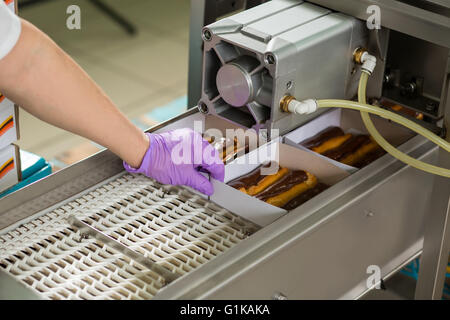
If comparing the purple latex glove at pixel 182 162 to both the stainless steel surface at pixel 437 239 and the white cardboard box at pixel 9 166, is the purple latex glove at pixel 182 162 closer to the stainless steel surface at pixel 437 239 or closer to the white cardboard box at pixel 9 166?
the white cardboard box at pixel 9 166

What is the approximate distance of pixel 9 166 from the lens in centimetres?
185

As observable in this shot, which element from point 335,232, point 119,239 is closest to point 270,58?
point 335,232

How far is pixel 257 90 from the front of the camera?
67.2 inches

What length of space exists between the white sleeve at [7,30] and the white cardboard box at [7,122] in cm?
37

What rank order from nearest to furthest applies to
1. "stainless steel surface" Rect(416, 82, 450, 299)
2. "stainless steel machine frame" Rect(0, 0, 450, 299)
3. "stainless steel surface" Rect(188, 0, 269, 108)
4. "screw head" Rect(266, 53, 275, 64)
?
"stainless steel machine frame" Rect(0, 0, 450, 299)
"screw head" Rect(266, 53, 275, 64)
"stainless steel surface" Rect(416, 82, 450, 299)
"stainless steel surface" Rect(188, 0, 269, 108)

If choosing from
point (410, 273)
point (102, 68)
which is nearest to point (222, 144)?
point (410, 273)

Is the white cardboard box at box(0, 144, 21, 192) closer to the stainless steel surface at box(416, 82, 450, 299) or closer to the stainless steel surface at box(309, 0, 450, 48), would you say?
the stainless steel surface at box(309, 0, 450, 48)

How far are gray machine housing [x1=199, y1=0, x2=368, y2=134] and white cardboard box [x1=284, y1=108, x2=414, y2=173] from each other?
0.06 meters

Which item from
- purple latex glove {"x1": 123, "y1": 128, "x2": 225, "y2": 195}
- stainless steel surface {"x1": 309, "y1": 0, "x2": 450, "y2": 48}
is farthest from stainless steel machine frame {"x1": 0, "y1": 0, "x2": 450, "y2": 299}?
purple latex glove {"x1": 123, "y1": 128, "x2": 225, "y2": 195}

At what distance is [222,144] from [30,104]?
528 millimetres

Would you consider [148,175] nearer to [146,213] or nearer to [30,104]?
[146,213]

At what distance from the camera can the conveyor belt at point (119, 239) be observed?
141 centimetres

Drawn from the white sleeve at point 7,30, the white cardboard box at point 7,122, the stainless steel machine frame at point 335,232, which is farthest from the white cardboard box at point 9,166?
the white sleeve at point 7,30

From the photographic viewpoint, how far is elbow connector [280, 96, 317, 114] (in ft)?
5.39
